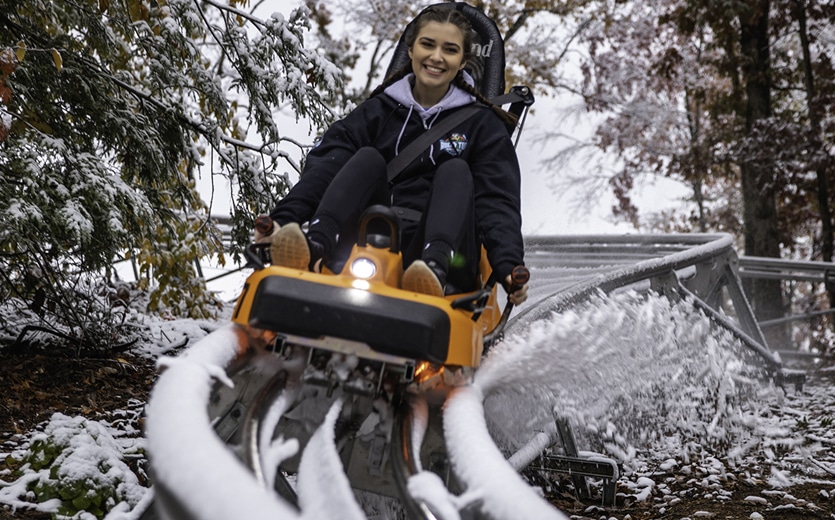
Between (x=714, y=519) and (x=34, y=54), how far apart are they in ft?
11.9

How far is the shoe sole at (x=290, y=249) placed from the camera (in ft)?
6.55

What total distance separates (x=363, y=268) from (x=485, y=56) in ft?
5.58

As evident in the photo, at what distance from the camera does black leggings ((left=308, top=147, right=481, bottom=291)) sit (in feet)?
7.29

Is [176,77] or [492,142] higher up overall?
[176,77]

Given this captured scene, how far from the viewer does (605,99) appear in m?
13.2

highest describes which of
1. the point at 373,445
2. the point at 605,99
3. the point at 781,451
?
the point at 605,99

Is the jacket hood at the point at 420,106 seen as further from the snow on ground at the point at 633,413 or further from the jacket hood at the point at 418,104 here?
the snow on ground at the point at 633,413

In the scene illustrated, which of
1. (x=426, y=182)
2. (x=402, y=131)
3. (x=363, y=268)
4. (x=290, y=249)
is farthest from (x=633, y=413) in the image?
(x=290, y=249)

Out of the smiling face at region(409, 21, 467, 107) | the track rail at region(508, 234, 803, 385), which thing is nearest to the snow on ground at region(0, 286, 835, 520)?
the track rail at region(508, 234, 803, 385)

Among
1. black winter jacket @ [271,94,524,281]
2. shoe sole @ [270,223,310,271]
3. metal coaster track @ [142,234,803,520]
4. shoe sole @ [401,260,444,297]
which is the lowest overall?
metal coaster track @ [142,234,803,520]

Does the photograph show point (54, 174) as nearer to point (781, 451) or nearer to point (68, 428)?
point (68, 428)

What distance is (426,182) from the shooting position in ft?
8.79

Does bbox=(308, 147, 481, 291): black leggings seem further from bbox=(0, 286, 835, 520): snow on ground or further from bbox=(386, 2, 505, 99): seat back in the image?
bbox=(386, 2, 505, 99): seat back

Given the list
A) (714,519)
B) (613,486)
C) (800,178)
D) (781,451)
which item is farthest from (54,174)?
(800,178)
